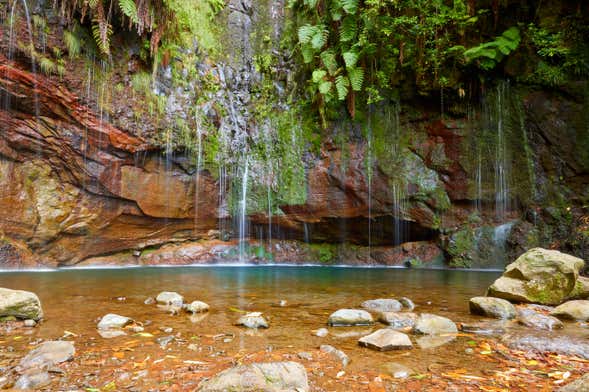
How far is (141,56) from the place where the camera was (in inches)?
415

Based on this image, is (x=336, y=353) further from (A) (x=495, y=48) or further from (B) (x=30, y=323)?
(A) (x=495, y=48)

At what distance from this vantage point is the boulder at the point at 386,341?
287 cm

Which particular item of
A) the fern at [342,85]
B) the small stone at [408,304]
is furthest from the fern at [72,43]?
the small stone at [408,304]

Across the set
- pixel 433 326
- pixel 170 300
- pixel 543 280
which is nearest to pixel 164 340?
pixel 170 300

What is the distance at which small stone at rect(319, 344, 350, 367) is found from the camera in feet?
8.57

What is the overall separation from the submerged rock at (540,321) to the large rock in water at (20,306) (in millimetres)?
4971

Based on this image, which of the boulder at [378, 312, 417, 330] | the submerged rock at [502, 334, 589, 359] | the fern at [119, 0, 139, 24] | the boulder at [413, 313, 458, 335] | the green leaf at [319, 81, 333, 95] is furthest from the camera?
the green leaf at [319, 81, 333, 95]

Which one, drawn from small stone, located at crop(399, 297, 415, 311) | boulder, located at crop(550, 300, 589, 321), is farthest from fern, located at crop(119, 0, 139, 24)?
boulder, located at crop(550, 300, 589, 321)

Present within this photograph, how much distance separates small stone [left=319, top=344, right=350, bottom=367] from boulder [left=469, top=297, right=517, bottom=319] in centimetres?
219

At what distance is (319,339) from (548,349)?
1829mm

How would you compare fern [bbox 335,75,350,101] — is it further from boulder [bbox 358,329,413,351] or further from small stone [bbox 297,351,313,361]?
small stone [bbox 297,351,313,361]

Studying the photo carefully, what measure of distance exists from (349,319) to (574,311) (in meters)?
2.48

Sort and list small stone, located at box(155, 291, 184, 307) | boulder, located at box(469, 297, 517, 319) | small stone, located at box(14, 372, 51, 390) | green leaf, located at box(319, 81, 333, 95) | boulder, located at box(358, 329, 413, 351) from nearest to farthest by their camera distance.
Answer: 1. small stone, located at box(14, 372, 51, 390)
2. boulder, located at box(358, 329, 413, 351)
3. boulder, located at box(469, 297, 517, 319)
4. small stone, located at box(155, 291, 184, 307)
5. green leaf, located at box(319, 81, 333, 95)

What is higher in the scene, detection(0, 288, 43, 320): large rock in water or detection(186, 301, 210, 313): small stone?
detection(0, 288, 43, 320): large rock in water
